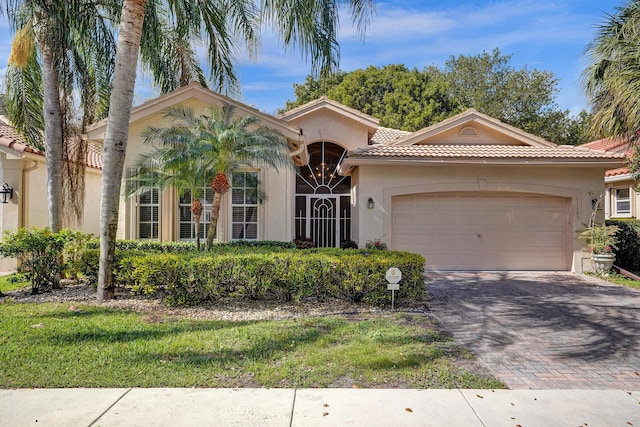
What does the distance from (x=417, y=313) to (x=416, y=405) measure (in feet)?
11.8

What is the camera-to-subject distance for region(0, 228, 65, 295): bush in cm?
861

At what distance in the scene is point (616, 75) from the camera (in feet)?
33.7

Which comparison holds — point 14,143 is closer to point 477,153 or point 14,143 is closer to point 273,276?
point 273,276

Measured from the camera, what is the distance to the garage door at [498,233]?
12922 millimetres

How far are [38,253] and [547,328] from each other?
1002cm

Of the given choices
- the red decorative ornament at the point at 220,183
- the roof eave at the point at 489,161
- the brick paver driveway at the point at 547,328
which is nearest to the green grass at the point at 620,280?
the brick paver driveway at the point at 547,328

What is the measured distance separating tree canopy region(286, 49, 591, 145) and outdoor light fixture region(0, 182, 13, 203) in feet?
64.9

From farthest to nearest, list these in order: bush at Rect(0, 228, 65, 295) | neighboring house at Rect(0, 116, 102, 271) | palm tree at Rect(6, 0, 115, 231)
Result: neighboring house at Rect(0, 116, 102, 271) → palm tree at Rect(6, 0, 115, 231) → bush at Rect(0, 228, 65, 295)

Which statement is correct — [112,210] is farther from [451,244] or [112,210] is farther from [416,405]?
[451,244]

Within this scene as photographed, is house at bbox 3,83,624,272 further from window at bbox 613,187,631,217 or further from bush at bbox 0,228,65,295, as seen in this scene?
window at bbox 613,187,631,217

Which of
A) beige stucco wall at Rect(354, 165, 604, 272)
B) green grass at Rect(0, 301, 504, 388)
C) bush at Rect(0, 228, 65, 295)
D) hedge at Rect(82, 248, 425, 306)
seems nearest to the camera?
green grass at Rect(0, 301, 504, 388)


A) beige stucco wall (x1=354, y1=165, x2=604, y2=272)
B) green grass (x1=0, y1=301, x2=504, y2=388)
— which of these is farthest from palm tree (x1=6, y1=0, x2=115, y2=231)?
beige stucco wall (x1=354, y1=165, x2=604, y2=272)

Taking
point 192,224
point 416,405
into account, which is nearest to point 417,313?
point 416,405

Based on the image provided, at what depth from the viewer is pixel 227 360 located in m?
5.13
